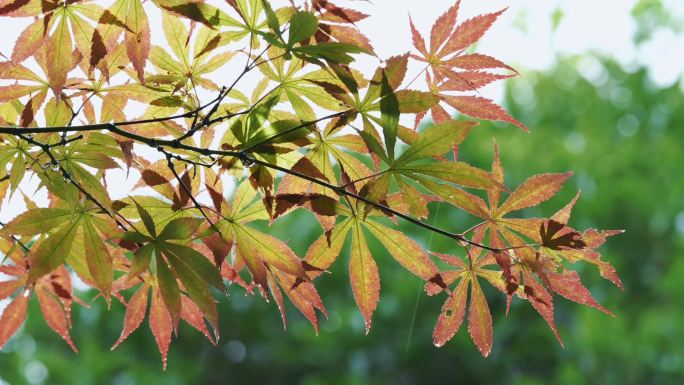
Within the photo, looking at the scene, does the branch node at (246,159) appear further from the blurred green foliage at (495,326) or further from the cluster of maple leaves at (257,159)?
the blurred green foliage at (495,326)

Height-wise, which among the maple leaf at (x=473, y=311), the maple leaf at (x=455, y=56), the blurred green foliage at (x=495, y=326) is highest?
the maple leaf at (x=455, y=56)

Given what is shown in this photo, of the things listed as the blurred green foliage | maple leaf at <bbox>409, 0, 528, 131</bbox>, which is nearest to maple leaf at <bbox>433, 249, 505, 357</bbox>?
maple leaf at <bbox>409, 0, 528, 131</bbox>

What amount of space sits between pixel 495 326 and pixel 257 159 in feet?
23.9

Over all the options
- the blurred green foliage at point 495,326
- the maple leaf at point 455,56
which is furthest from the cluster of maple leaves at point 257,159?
the blurred green foliage at point 495,326

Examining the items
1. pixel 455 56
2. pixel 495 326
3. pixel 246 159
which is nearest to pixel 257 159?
pixel 246 159

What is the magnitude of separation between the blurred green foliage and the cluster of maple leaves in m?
5.95

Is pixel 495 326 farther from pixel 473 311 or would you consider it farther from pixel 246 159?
pixel 246 159

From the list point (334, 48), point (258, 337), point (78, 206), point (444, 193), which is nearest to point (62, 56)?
point (78, 206)

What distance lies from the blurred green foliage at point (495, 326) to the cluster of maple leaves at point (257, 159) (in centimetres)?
595

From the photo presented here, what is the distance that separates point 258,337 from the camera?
829 centimetres

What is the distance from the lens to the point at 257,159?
28.7 inches

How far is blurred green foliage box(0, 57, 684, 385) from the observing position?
678 cm

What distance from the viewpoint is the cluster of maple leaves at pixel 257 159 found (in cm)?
66

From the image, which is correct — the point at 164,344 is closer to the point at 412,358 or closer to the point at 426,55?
the point at 426,55
